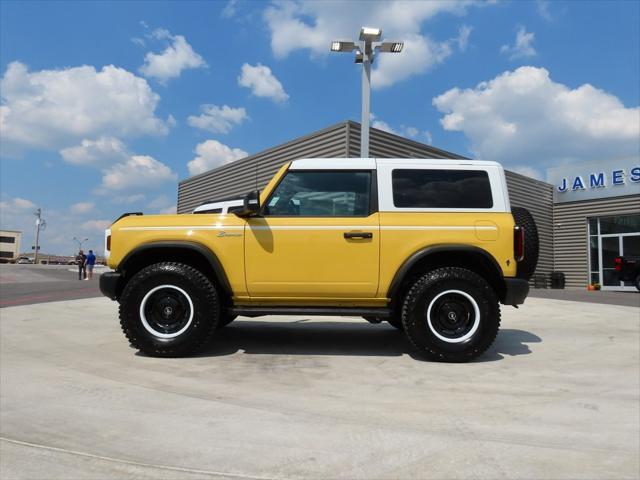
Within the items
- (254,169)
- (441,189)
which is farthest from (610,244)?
(441,189)

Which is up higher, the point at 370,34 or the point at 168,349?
the point at 370,34

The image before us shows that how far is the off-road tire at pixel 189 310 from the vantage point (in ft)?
14.3

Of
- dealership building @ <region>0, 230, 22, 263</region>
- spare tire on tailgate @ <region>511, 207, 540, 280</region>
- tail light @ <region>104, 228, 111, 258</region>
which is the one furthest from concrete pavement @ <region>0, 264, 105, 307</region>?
dealership building @ <region>0, 230, 22, 263</region>

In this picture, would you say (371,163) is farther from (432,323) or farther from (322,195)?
(432,323)

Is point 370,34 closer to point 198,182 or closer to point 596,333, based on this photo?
point 596,333

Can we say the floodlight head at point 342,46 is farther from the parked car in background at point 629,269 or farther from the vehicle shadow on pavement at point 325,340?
the parked car in background at point 629,269

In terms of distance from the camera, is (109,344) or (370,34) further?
(370,34)

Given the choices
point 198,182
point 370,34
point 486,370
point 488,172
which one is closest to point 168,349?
point 486,370

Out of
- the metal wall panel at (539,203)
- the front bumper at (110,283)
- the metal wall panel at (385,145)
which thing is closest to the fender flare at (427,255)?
the front bumper at (110,283)

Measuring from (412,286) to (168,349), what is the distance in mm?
2413

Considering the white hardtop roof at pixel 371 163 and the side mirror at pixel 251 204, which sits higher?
the white hardtop roof at pixel 371 163

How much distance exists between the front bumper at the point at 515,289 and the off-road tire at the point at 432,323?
0.51 feet

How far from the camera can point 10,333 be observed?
18.2 ft

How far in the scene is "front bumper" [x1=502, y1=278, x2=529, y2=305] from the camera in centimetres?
437
